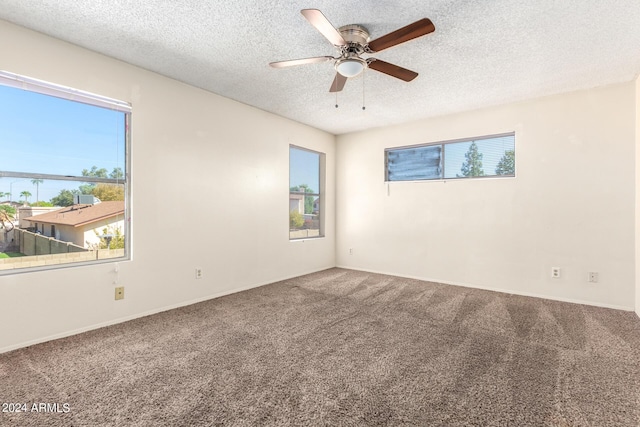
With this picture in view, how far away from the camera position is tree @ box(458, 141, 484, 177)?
4.36m

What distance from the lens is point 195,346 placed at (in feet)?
8.06

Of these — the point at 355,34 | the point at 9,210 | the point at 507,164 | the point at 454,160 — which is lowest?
the point at 9,210

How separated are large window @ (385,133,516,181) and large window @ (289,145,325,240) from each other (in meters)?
1.29

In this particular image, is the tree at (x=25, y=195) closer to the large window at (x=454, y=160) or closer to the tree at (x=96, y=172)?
the tree at (x=96, y=172)

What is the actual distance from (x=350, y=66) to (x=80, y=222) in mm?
2843

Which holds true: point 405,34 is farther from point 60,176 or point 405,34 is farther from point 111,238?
point 111,238

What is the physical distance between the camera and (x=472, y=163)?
4.42 meters

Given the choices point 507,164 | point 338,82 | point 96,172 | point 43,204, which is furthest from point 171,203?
point 507,164

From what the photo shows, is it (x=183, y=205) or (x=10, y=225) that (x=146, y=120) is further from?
(x=10, y=225)

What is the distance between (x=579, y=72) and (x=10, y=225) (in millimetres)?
5489

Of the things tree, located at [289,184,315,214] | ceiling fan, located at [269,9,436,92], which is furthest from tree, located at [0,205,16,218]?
tree, located at [289,184,315,214]

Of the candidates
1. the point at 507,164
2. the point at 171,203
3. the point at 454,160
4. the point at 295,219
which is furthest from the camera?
the point at 295,219

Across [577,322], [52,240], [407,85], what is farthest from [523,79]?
[52,240]

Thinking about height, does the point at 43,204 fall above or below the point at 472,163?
below
